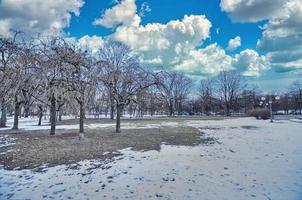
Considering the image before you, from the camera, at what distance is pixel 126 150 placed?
31.9 ft

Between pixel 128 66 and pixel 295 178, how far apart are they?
11558mm

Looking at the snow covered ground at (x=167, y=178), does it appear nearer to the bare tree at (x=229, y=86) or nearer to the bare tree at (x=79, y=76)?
the bare tree at (x=79, y=76)

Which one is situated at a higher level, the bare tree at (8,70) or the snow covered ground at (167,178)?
the bare tree at (8,70)

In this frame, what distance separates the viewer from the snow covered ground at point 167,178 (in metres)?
5.17

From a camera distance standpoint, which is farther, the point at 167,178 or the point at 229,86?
the point at 229,86

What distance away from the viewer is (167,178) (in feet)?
20.3

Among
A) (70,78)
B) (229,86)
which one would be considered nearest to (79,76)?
(70,78)

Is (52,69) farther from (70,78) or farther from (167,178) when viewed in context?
(167,178)

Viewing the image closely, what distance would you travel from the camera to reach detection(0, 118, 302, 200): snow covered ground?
5.17 metres

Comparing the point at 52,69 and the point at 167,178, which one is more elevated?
the point at 52,69

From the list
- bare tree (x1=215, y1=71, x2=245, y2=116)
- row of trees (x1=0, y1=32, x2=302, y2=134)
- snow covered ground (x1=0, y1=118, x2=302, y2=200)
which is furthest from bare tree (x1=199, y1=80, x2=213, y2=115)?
snow covered ground (x1=0, y1=118, x2=302, y2=200)

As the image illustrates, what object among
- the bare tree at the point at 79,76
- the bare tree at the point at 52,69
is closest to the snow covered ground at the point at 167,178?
the bare tree at the point at 79,76

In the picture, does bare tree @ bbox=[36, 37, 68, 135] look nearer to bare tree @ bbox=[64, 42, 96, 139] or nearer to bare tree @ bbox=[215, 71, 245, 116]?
bare tree @ bbox=[64, 42, 96, 139]

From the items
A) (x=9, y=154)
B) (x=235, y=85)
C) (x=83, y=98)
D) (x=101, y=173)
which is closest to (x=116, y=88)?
(x=83, y=98)
